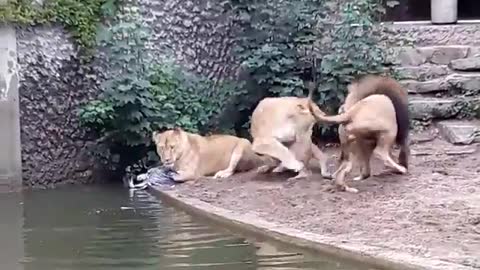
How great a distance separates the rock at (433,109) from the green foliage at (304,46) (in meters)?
0.61

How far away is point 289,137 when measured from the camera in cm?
1033

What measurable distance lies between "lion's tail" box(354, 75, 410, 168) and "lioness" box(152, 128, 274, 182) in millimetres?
1624

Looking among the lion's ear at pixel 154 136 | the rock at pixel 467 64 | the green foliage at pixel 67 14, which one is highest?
the green foliage at pixel 67 14

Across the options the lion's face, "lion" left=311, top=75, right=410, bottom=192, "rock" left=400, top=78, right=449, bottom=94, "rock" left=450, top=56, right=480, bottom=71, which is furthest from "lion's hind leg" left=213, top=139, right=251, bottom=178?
"rock" left=450, top=56, right=480, bottom=71

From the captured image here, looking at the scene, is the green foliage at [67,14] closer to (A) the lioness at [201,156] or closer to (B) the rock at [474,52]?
(A) the lioness at [201,156]

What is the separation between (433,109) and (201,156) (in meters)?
2.94

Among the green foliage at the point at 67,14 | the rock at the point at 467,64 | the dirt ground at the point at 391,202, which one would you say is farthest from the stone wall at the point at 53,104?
the rock at the point at 467,64

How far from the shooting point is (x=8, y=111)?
1195cm

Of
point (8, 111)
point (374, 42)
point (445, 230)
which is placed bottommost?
point (445, 230)

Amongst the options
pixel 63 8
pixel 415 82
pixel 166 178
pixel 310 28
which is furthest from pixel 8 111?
pixel 415 82

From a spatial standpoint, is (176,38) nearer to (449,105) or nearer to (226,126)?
(226,126)

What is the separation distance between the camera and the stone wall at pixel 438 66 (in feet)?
40.4

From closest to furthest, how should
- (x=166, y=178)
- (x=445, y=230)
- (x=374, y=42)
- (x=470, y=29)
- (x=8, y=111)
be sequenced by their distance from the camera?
(x=445, y=230), (x=166, y=178), (x=8, y=111), (x=374, y=42), (x=470, y=29)

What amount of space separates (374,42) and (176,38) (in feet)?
7.98
